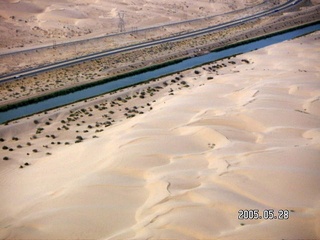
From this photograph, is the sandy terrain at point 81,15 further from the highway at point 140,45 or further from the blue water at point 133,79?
the blue water at point 133,79

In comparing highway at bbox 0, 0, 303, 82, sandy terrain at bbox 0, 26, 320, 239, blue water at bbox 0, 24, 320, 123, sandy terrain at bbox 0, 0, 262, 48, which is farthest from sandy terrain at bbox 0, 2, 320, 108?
sandy terrain at bbox 0, 0, 262, 48

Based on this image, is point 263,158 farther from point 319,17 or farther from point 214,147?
point 319,17

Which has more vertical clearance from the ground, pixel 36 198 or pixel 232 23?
pixel 232 23

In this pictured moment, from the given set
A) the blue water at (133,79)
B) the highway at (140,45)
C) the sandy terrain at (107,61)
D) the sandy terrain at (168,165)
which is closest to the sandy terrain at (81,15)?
the sandy terrain at (107,61)

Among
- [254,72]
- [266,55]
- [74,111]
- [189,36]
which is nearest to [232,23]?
[189,36]

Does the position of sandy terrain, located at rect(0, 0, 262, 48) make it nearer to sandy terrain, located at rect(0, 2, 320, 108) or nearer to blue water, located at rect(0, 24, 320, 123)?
sandy terrain, located at rect(0, 2, 320, 108)

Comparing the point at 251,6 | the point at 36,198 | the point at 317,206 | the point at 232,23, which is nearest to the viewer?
the point at 317,206
